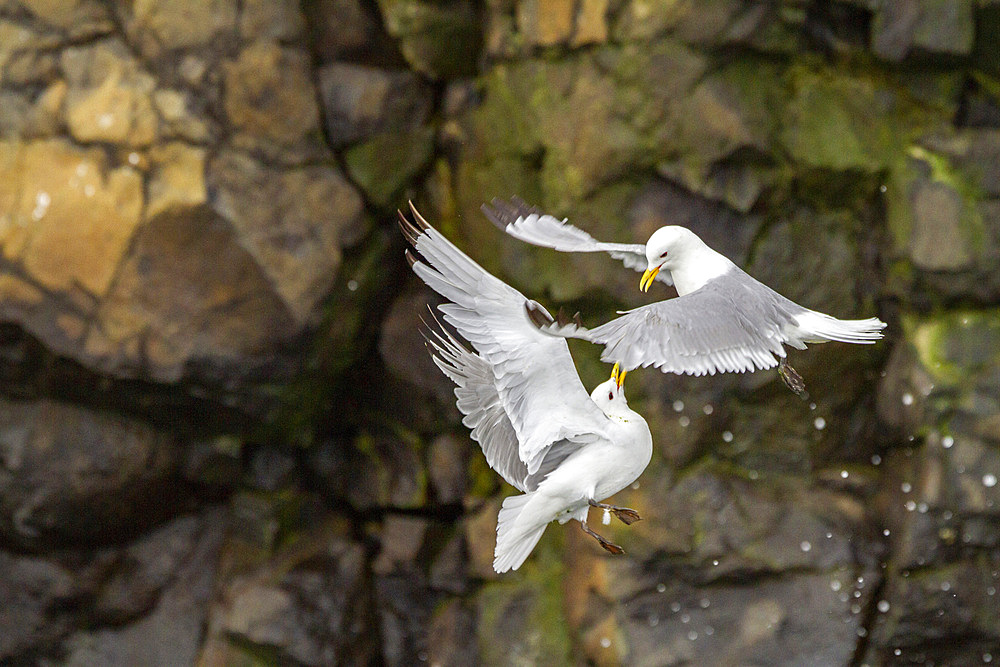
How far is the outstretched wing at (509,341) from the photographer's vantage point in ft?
5.91

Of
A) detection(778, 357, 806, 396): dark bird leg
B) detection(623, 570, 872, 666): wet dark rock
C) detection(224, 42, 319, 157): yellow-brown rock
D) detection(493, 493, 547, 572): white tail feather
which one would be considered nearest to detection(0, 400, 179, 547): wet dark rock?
detection(224, 42, 319, 157): yellow-brown rock

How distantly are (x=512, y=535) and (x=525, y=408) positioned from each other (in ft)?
0.90

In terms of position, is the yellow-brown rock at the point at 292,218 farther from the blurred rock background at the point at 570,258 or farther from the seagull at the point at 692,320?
the seagull at the point at 692,320

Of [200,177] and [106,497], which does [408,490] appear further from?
[200,177]

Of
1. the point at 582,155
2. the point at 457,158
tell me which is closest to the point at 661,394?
Answer: the point at 582,155

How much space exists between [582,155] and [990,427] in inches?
57.9

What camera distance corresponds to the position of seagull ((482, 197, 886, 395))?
74.7 inches

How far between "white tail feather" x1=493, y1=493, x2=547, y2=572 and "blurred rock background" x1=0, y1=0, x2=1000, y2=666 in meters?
1.41

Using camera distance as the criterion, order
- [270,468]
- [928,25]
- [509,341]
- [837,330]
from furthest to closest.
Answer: [270,468]
[928,25]
[837,330]
[509,341]

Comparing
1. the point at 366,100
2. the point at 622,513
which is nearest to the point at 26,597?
the point at 366,100

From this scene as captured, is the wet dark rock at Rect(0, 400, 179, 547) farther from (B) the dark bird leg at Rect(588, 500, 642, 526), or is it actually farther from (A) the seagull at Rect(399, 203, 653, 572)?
(B) the dark bird leg at Rect(588, 500, 642, 526)

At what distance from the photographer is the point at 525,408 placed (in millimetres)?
1896

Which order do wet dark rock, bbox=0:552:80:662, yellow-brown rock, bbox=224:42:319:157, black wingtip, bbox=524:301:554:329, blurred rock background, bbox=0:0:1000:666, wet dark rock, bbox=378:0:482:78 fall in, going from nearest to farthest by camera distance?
black wingtip, bbox=524:301:554:329
blurred rock background, bbox=0:0:1000:666
yellow-brown rock, bbox=224:42:319:157
wet dark rock, bbox=378:0:482:78
wet dark rock, bbox=0:552:80:662

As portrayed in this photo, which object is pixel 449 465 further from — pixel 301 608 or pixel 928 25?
pixel 928 25
